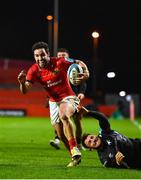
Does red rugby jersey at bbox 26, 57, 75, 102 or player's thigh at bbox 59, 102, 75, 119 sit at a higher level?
red rugby jersey at bbox 26, 57, 75, 102

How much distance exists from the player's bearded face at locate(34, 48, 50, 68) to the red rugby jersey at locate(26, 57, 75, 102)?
13 centimetres

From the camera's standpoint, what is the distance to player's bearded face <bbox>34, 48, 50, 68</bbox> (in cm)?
1114

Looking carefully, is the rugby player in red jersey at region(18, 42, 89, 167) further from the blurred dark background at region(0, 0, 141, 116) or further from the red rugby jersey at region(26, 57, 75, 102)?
the blurred dark background at region(0, 0, 141, 116)

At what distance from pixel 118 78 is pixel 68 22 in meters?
11.2

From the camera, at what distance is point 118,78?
7462 cm

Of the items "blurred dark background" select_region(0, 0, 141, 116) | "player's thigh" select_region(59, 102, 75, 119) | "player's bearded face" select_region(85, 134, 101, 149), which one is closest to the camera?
"player's bearded face" select_region(85, 134, 101, 149)

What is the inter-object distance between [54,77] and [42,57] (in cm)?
45

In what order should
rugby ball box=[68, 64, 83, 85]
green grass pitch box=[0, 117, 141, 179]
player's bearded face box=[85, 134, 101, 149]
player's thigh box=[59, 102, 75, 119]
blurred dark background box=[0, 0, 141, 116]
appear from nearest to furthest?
green grass pitch box=[0, 117, 141, 179] < player's bearded face box=[85, 134, 101, 149] < player's thigh box=[59, 102, 75, 119] < rugby ball box=[68, 64, 83, 85] < blurred dark background box=[0, 0, 141, 116]

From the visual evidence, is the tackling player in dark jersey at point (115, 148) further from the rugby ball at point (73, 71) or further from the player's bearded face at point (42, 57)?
the rugby ball at point (73, 71)

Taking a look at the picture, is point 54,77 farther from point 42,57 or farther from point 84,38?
point 84,38

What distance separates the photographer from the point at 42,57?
11195 mm

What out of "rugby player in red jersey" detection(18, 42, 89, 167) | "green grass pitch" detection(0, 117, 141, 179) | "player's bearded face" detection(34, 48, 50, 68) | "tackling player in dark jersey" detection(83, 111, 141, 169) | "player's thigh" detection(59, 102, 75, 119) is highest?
"player's bearded face" detection(34, 48, 50, 68)

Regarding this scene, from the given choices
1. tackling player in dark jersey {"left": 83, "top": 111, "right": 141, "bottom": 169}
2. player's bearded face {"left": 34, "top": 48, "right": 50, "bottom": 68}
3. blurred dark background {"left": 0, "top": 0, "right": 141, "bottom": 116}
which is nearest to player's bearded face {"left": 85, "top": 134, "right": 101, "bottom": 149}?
tackling player in dark jersey {"left": 83, "top": 111, "right": 141, "bottom": 169}

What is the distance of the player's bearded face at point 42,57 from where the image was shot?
11.1 meters
